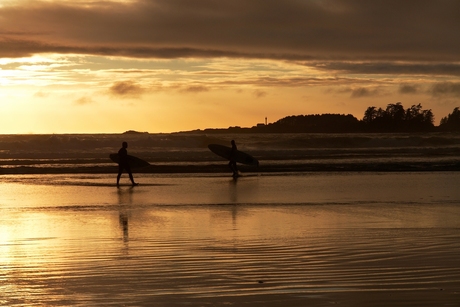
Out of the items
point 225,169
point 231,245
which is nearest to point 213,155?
point 225,169

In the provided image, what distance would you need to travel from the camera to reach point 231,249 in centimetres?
986

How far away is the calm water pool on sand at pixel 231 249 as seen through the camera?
707 centimetres

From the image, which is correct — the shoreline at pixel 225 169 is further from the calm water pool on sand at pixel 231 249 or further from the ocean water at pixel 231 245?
the calm water pool on sand at pixel 231 249

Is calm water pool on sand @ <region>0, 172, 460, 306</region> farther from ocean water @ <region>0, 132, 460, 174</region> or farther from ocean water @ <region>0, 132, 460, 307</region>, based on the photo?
ocean water @ <region>0, 132, 460, 174</region>

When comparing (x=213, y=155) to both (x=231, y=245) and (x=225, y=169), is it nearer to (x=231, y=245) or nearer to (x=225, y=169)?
(x=225, y=169)

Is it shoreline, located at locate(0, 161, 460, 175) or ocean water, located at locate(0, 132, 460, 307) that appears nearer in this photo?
ocean water, located at locate(0, 132, 460, 307)

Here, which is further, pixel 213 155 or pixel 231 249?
pixel 213 155

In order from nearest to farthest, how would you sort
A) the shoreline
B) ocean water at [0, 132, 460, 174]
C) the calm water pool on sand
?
the calm water pool on sand → the shoreline → ocean water at [0, 132, 460, 174]

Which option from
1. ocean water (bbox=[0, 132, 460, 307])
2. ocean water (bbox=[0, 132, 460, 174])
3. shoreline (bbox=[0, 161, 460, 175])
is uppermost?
ocean water (bbox=[0, 132, 460, 307])

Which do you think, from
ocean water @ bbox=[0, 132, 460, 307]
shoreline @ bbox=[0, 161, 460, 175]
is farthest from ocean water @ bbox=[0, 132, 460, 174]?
ocean water @ bbox=[0, 132, 460, 307]

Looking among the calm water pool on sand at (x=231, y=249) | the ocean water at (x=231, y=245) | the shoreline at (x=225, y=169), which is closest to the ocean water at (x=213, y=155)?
the shoreline at (x=225, y=169)

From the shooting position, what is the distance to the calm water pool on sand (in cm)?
707

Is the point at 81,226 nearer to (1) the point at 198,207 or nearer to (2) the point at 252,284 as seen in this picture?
(1) the point at 198,207

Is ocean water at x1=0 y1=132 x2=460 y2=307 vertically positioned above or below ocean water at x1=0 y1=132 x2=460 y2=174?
above
